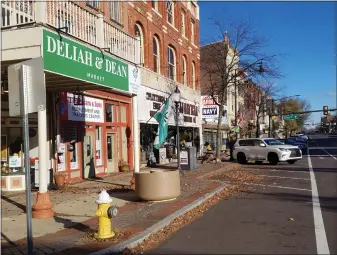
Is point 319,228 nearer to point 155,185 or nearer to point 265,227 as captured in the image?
point 265,227

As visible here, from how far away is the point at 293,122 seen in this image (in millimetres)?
121500

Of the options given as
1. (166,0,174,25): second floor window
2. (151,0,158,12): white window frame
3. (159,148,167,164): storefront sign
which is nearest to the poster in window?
(159,148,167,164): storefront sign

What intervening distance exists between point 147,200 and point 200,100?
24633 mm

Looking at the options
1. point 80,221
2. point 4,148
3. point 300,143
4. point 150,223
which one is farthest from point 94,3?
point 300,143

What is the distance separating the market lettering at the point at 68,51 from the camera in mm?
9211

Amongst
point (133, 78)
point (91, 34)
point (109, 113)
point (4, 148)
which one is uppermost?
point (91, 34)

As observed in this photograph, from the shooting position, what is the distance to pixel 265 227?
786 centimetres

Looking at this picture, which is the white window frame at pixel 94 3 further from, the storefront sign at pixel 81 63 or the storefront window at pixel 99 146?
the storefront sign at pixel 81 63

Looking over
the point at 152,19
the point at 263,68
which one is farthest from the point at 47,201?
the point at 263,68

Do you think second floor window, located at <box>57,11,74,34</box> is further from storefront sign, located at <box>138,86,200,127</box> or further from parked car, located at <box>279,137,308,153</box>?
parked car, located at <box>279,137,308,153</box>

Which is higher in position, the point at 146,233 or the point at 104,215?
the point at 104,215

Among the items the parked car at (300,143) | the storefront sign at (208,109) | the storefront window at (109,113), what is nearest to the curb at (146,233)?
the storefront window at (109,113)

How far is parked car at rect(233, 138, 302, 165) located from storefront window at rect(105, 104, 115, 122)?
998 cm

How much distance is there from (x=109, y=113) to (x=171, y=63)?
33.9 feet
